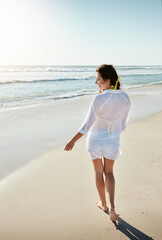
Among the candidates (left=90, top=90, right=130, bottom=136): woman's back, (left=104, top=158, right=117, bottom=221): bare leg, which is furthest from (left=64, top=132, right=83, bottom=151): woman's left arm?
(left=104, top=158, right=117, bottom=221): bare leg

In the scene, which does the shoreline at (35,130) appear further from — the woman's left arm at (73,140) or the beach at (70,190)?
the woman's left arm at (73,140)

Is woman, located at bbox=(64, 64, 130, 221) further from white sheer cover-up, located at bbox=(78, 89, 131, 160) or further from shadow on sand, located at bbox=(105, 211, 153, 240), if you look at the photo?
shadow on sand, located at bbox=(105, 211, 153, 240)

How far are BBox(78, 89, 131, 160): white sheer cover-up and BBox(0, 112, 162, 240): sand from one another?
2.81 ft

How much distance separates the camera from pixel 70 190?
3.09 meters

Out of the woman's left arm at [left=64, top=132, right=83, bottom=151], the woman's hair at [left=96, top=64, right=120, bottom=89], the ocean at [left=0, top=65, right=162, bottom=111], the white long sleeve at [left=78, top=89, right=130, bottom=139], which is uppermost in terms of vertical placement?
the woman's hair at [left=96, top=64, right=120, bottom=89]

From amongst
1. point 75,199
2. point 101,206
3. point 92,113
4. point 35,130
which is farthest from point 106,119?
point 35,130

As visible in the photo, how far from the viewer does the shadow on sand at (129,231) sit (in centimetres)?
228

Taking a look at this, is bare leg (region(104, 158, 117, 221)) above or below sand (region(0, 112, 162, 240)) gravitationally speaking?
above

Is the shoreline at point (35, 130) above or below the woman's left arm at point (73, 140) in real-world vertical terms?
below

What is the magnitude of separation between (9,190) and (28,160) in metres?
1.06

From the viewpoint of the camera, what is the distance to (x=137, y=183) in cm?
322

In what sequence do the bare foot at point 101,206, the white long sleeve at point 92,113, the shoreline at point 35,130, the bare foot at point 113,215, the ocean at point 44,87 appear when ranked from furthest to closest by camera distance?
the ocean at point 44,87
the shoreline at point 35,130
the bare foot at point 101,206
the bare foot at point 113,215
the white long sleeve at point 92,113

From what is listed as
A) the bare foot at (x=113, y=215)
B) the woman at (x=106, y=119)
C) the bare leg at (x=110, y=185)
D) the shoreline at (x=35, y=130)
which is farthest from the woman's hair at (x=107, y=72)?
the shoreline at (x=35, y=130)

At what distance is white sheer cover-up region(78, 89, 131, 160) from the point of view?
2.07 metres
